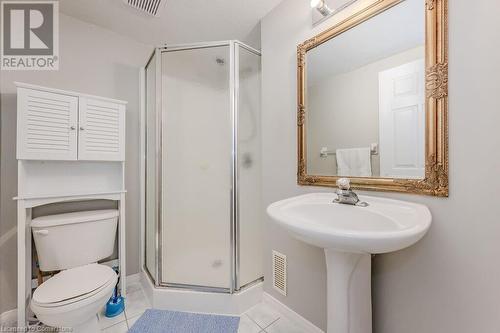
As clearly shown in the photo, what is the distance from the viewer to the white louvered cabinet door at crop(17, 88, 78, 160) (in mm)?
1289

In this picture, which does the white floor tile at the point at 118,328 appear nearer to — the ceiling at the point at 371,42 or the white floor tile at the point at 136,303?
the white floor tile at the point at 136,303

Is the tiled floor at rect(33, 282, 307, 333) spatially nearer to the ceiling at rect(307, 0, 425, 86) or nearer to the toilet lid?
the toilet lid

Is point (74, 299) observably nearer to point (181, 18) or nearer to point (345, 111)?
point (345, 111)

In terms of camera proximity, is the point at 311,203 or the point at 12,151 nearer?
the point at 311,203

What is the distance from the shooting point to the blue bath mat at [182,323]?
1.33 metres

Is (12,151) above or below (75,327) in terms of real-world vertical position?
above

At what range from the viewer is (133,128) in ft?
6.36

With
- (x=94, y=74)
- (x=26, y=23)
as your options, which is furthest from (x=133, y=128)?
(x=26, y=23)

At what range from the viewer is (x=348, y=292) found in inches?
36.1

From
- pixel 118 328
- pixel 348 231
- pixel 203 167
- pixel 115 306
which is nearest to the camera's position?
pixel 348 231

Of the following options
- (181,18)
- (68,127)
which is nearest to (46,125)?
(68,127)

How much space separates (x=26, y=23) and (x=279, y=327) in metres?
2.75

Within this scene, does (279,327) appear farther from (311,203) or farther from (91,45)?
(91,45)

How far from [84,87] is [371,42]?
2.08 metres
